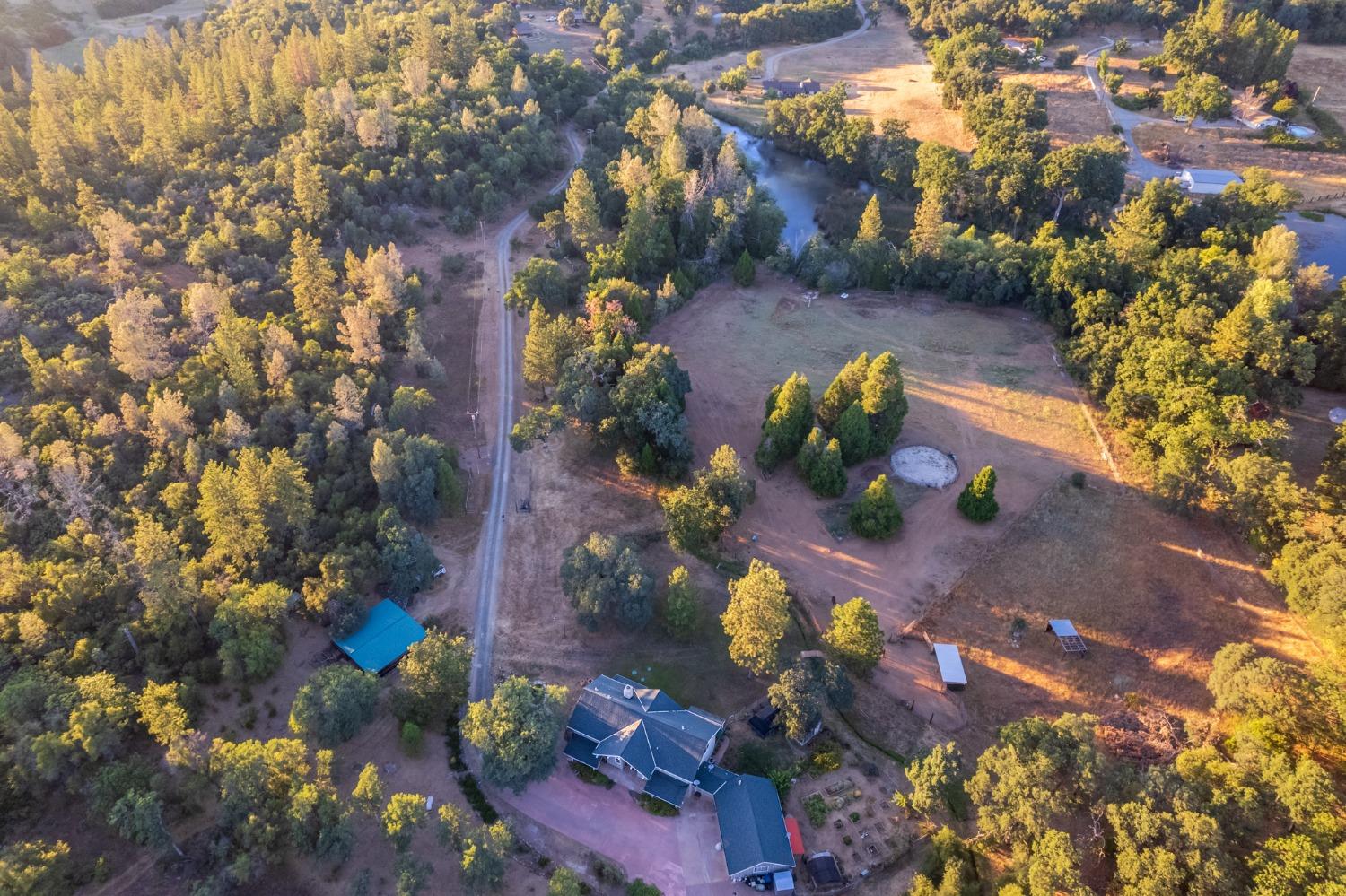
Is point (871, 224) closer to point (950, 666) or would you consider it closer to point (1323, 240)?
point (950, 666)

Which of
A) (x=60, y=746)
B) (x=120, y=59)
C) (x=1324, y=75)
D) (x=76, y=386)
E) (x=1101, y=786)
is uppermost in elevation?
(x=120, y=59)

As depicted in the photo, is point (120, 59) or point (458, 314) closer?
point (458, 314)

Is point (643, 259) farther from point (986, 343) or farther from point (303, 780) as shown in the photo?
point (303, 780)

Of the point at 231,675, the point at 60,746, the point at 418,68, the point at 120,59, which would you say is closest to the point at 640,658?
the point at 231,675

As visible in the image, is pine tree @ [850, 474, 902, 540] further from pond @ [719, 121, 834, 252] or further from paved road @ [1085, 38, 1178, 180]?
paved road @ [1085, 38, 1178, 180]

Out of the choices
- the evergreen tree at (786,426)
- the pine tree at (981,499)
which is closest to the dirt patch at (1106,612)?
the pine tree at (981,499)

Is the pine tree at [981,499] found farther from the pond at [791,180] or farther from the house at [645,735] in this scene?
the pond at [791,180]

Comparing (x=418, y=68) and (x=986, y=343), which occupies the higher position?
(x=418, y=68)
